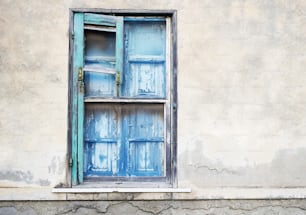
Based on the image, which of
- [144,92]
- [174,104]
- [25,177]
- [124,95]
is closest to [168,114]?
[174,104]

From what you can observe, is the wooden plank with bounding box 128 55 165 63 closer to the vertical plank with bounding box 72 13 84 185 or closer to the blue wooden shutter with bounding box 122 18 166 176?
the blue wooden shutter with bounding box 122 18 166 176

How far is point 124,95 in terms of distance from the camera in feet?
12.7

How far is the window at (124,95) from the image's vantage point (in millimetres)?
3809

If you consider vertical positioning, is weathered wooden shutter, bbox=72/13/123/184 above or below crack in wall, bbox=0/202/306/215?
above

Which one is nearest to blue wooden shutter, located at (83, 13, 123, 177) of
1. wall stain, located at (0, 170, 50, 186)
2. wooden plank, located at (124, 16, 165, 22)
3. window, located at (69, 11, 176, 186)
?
window, located at (69, 11, 176, 186)

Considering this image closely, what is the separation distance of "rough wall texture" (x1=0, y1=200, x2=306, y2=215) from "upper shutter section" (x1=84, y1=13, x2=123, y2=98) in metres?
0.96

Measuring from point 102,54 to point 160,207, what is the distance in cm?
144

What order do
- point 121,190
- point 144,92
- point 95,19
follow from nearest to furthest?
1. point 121,190
2. point 95,19
3. point 144,92

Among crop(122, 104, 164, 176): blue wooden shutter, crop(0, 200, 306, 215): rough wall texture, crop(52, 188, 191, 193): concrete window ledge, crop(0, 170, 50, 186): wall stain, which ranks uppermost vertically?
crop(122, 104, 164, 176): blue wooden shutter

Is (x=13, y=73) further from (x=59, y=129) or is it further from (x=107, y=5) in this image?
(x=107, y=5)

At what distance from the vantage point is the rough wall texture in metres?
3.71

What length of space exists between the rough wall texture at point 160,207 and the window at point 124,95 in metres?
0.22

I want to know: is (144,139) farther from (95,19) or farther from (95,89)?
(95,19)

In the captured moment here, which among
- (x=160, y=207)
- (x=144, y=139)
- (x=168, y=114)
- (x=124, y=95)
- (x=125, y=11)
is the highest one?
(x=125, y=11)
